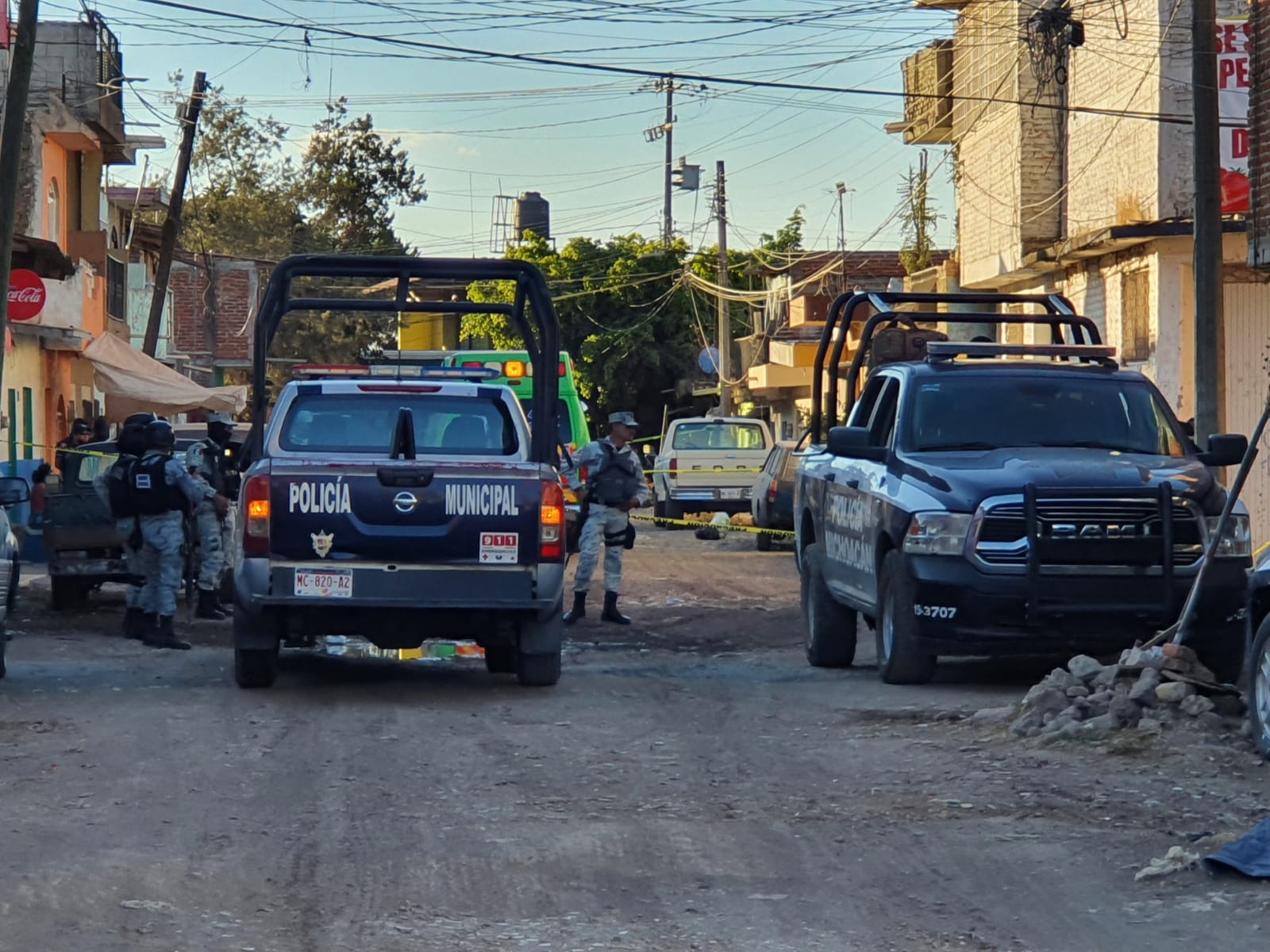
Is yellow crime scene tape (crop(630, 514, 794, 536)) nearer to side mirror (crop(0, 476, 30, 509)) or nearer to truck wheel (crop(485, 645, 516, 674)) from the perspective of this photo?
truck wheel (crop(485, 645, 516, 674))

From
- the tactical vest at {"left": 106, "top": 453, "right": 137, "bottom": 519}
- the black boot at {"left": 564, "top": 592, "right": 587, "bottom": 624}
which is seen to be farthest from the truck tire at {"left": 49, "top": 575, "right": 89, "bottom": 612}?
the black boot at {"left": 564, "top": 592, "right": 587, "bottom": 624}

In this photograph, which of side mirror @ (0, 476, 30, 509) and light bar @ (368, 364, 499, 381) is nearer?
side mirror @ (0, 476, 30, 509)

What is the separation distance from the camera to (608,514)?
17.2 m

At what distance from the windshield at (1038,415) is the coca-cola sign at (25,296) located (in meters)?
16.3

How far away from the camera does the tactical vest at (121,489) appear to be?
1437 cm

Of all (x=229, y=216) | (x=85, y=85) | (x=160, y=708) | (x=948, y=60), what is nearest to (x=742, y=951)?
(x=160, y=708)

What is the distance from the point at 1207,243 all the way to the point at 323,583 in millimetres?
8849

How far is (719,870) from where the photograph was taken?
22.3 feet

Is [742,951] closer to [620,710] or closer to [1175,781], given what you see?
[1175,781]

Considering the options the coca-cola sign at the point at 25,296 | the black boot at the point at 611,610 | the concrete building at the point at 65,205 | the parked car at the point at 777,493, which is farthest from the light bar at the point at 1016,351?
the concrete building at the point at 65,205

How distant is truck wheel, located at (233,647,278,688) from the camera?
1153cm

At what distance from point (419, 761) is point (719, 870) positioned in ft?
8.47

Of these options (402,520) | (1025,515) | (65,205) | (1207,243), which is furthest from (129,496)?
(65,205)

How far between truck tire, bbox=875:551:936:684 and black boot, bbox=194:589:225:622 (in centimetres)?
755
